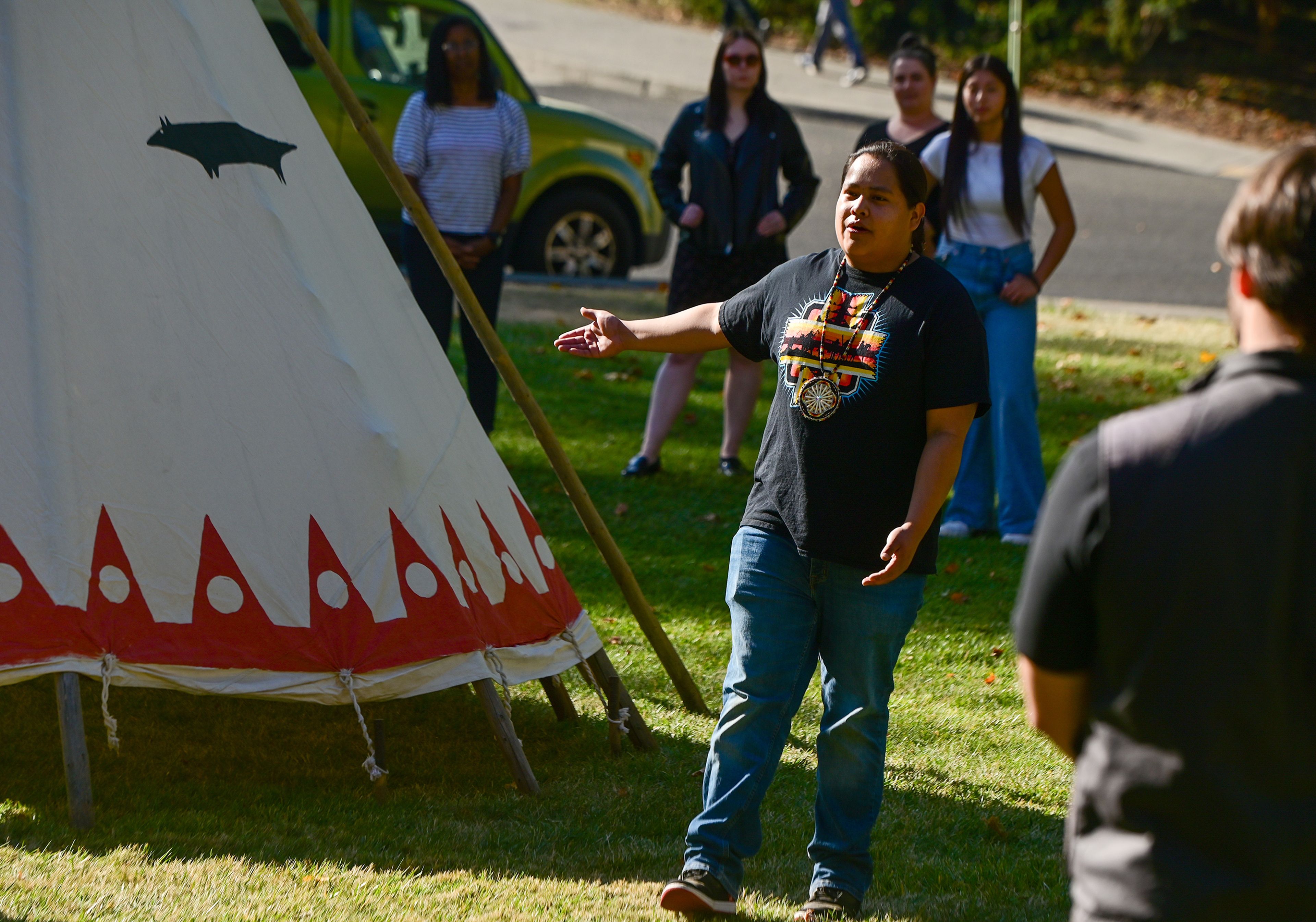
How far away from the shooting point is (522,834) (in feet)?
14.0

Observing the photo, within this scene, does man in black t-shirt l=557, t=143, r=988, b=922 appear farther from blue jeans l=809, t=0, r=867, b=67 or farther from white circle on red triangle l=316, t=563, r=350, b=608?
blue jeans l=809, t=0, r=867, b=67

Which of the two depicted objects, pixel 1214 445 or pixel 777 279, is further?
pixel 777 279

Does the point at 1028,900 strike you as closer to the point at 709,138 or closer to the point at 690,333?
the point at 690,333

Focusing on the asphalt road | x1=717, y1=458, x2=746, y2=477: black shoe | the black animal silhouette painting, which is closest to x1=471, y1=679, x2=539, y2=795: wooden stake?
the black animal silhouette painting

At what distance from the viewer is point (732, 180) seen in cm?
766

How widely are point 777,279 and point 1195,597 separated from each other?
1.94 metres

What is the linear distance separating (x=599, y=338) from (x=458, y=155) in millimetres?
3738

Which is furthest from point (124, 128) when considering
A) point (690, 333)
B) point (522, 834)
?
point (522, 834)

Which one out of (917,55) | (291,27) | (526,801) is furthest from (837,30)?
(526,801)

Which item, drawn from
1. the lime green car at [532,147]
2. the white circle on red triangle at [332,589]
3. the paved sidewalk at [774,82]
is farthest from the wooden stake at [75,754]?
the paved sidewalk at [774,82]

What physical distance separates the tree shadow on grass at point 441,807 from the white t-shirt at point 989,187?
285cm

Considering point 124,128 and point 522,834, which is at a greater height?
point 124,128

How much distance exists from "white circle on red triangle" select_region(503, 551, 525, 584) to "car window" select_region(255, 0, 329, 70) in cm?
721

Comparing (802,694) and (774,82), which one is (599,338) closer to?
(802,694)
